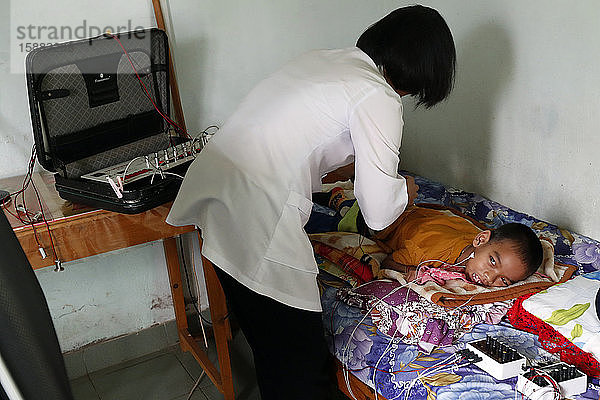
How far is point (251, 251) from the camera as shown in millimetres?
1434

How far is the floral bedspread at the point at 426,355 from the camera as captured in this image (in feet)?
4.39

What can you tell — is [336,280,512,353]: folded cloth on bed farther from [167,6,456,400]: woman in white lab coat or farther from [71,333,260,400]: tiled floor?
[71,333,260,400]: tiled floor

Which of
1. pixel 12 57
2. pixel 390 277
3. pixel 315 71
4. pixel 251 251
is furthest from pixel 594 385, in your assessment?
pixel 12 57

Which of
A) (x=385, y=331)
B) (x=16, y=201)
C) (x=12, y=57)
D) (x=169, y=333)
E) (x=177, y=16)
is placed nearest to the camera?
(x=385, y=331)

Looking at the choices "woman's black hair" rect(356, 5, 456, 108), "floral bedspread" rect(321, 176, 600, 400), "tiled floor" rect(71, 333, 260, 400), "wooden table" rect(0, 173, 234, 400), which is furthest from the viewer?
"tiled floor" rect(71, 333, 260, 400)

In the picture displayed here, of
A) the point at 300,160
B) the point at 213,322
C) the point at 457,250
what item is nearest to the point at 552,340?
the point at 457,250

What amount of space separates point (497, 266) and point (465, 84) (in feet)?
2.96

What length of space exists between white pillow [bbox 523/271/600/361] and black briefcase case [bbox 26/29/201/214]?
3.44 ft

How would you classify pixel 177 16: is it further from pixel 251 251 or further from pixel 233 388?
pixel 233 388

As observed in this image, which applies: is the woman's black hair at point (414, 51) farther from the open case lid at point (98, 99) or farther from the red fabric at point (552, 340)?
the open case lid at point (98, 99)

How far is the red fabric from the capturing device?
1398 mm

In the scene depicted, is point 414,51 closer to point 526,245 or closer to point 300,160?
point 300,160

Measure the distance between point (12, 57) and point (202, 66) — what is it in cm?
68

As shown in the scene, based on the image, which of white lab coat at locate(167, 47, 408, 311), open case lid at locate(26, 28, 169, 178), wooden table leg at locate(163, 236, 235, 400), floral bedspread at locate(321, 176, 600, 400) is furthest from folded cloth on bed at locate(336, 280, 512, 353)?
open case lid at locate(26, 28, 169, 178)
